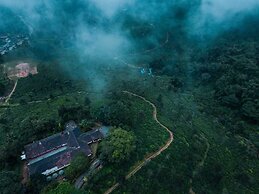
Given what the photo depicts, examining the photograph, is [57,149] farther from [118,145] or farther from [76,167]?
[118,145]

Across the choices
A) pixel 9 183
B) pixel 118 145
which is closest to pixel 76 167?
pixel 118 145

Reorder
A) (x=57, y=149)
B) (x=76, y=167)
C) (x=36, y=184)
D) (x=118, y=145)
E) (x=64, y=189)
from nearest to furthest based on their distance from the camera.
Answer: (x=64, y=189), (x=36, y=184), (x=76, y=167), (x=118, y=145), (x=57, y=149)

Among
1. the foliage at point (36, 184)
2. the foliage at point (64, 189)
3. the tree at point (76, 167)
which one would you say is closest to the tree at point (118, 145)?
the tree at point (76, 167)

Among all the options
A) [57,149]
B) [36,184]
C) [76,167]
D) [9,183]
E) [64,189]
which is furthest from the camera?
[57,149]

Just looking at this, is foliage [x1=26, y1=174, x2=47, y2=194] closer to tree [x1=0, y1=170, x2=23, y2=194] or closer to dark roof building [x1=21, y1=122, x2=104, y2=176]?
dark roof building [x1=21, y1=122, x2=104, y2=176]

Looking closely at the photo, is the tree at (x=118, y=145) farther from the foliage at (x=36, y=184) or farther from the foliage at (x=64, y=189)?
the foliage at (x=36, y=184)

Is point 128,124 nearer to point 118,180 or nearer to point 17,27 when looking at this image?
point 118,180

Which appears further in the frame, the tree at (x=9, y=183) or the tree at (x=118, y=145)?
the tree at (x=118, y=145)

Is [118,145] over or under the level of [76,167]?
over

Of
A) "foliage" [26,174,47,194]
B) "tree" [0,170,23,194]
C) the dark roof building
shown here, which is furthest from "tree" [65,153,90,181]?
"tree" [0,170,23,194]
